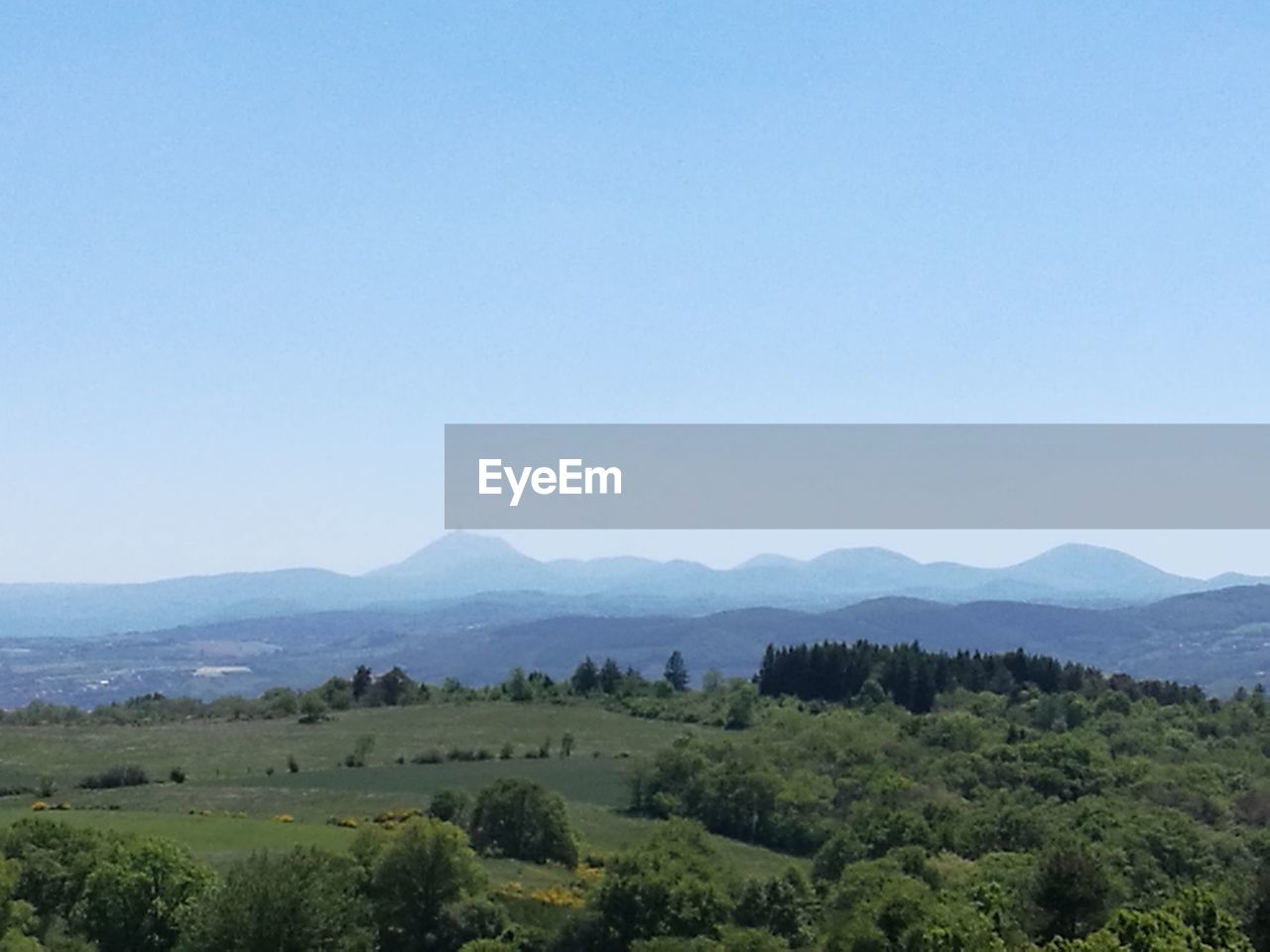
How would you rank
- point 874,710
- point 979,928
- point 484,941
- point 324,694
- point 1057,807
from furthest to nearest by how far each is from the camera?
point 324,694 → point 874,710 → point 1057,807 → point 484,941 → point 979,928

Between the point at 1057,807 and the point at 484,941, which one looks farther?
the point at 1057,807

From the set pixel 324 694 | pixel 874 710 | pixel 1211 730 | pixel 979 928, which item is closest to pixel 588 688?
pixel 324 694

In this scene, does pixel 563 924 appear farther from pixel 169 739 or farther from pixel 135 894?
pixel 169 739

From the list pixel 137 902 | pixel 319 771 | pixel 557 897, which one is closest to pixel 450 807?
pixel 557 897

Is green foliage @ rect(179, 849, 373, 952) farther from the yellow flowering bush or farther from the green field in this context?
the green field

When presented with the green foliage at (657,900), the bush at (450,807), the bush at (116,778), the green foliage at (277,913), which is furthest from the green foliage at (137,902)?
the bush at (116,778)

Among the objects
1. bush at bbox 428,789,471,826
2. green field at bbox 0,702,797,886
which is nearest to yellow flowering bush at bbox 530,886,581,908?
green field at bbox 0,702,797,886
